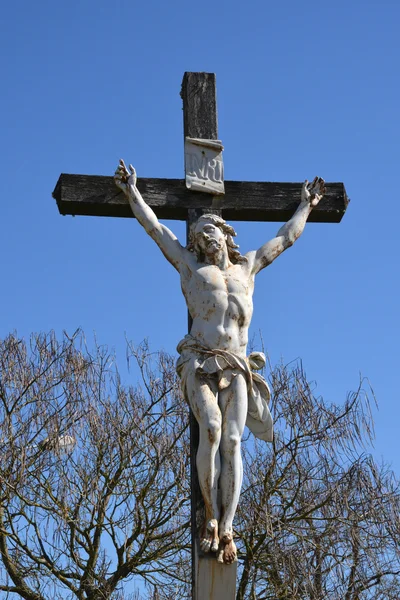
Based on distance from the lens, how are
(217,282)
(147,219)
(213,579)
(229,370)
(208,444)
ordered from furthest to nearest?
(147,219), (217,282), (229,370), (208,444), (213,579)

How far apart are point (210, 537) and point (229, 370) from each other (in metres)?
0.95

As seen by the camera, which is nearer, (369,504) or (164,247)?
(164,247)

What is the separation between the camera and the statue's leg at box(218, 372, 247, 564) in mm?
6676

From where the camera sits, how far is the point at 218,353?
23.0 ft

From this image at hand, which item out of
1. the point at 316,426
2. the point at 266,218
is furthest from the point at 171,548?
the point at 266,218

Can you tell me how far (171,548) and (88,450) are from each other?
1.53 metres

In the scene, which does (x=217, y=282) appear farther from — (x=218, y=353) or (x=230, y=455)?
(x=230, y=455)

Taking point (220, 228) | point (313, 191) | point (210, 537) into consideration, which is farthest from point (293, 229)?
point (210, 537)

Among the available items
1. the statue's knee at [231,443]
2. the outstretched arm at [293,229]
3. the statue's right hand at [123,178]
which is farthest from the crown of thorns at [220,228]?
the statue's knee at [231,443]

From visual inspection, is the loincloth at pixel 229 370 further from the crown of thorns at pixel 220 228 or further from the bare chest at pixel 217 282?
the crown of thorns at pixel 220 228

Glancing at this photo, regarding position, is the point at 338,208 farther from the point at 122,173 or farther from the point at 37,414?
the point at 37,414

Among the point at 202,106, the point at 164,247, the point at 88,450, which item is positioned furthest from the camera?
the point at 88,450

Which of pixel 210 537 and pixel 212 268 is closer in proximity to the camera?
pixel 210 537

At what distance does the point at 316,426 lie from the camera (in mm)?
14055
